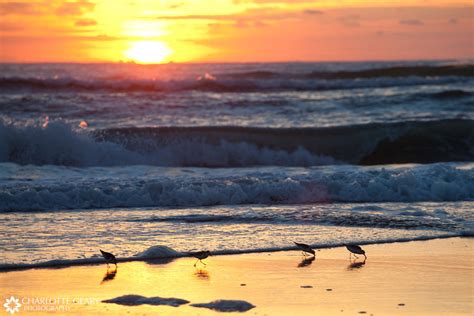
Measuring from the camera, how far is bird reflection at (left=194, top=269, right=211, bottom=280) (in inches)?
343

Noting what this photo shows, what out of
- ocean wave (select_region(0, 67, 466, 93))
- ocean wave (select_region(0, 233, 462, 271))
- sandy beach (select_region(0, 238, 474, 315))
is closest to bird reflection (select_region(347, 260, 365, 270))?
sandy beach (select_region(0, 238, 474, 315))

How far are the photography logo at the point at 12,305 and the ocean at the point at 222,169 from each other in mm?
1483

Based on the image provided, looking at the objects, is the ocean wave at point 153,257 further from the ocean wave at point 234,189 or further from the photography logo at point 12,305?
the ocean wave at point 234,189

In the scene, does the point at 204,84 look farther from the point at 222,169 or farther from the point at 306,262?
the point at 306,262

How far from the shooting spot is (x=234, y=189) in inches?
585

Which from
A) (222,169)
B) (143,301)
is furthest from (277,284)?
(222,169)

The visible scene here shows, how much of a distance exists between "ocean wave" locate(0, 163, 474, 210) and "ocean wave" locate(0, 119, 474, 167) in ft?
13.9

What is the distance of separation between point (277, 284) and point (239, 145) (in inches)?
563

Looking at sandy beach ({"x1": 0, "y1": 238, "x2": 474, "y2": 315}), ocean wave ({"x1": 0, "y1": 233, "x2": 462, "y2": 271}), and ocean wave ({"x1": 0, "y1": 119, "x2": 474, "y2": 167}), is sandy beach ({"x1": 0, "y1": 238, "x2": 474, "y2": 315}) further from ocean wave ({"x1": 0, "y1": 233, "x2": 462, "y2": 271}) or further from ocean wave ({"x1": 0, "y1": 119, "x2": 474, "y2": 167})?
ocean wave ({"x1": 0, "y1": 119, "x2": 474, "y2": 167})

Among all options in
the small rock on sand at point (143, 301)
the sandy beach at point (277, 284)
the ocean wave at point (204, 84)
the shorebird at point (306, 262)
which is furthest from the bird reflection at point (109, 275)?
the ocean wave at point (204, 84)

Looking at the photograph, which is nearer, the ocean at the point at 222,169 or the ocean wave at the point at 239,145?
the ocean at the point at 222,169

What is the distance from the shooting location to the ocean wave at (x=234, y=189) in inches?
554

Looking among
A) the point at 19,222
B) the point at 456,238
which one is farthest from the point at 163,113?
the point at 456,238

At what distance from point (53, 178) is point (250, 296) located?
9.23 metres
